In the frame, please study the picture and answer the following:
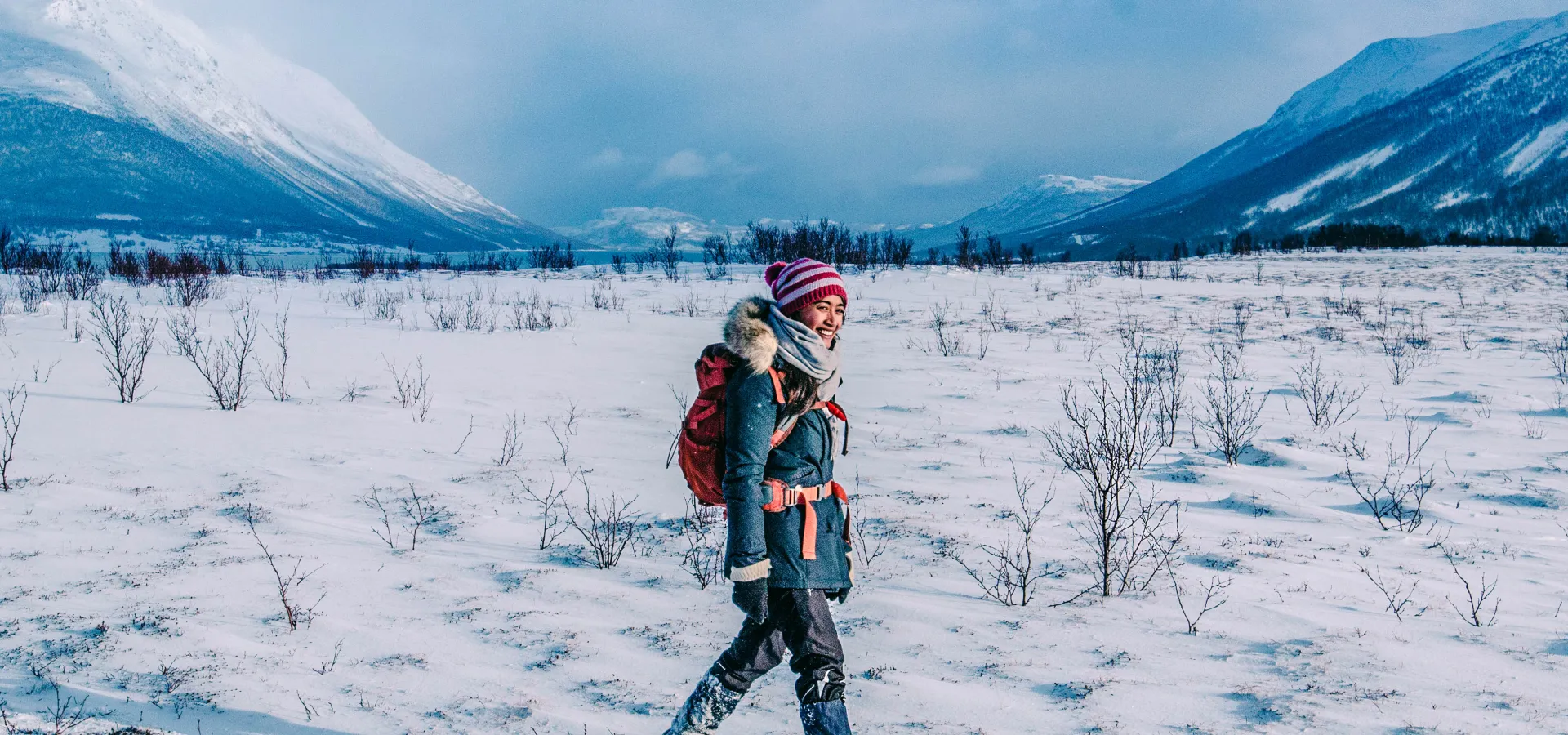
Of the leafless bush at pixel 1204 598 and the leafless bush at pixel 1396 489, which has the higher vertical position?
the leafless bush at pixel 1396 489

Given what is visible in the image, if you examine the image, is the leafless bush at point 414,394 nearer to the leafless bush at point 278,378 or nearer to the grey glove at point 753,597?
the leafless bush at point 278,378

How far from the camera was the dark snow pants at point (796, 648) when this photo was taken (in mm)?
1816

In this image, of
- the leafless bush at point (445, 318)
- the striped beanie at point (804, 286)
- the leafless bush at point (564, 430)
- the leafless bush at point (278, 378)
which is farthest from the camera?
the leafless bush at point (445, 318)

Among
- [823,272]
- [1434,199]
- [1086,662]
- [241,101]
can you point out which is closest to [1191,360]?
[1086,662]

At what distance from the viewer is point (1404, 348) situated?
8875 millimetres

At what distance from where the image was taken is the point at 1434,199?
99.6m

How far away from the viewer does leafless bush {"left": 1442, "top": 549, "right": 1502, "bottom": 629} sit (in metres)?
2.61

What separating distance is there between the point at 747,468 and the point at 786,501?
140 mm


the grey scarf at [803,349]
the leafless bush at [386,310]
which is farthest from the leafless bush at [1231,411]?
the leafless bush at [386,310]

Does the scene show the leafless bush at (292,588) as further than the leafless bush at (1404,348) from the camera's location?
No

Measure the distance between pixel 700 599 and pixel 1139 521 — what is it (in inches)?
85.8

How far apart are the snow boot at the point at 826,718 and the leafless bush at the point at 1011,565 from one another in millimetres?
1200

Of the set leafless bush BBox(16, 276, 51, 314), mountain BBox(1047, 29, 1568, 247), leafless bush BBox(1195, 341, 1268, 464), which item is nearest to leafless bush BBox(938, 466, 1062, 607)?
leafless bush BBox(1195, 341, 1268, 464)

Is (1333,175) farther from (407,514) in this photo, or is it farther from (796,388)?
(796,388)
